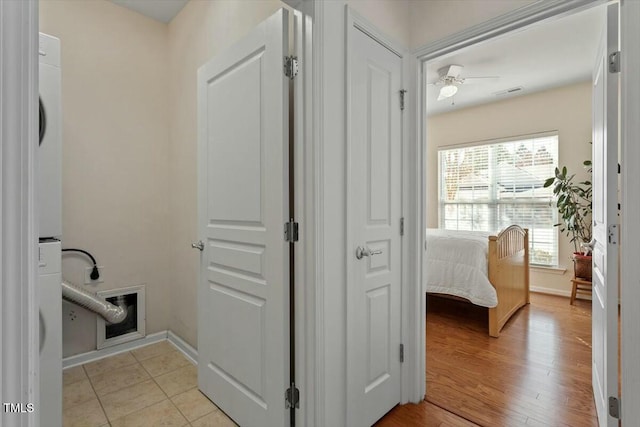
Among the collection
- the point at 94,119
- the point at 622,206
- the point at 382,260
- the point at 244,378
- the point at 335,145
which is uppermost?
the point at 94,119

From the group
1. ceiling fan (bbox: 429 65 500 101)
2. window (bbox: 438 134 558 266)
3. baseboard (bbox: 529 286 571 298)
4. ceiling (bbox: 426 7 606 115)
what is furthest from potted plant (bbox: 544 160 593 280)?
ceiling fan (bbox: 429 65 500 101)

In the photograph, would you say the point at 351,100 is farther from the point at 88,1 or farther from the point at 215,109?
the point at 88,1

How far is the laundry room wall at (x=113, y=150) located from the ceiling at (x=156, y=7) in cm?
6

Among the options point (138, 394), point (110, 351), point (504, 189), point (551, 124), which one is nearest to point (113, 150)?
point (110, 351)

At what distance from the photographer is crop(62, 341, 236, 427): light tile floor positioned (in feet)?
5.73

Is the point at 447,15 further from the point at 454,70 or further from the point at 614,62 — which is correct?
the point at 454,70

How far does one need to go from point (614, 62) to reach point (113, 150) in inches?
122

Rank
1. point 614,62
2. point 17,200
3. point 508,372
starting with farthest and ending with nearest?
point 508,372
point 614,62
point 17,200

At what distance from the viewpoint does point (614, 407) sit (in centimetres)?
137

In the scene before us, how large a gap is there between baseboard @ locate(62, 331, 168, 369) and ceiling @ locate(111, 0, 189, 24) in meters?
2.67

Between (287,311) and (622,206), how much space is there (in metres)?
1.42

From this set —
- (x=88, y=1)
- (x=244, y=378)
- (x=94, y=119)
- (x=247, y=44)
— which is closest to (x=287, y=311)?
(x=244, y=378)

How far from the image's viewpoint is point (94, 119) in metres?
2.42

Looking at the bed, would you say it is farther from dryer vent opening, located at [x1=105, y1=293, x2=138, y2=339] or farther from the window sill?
dryer vent opening, located at [x1=105, y1=293, x2=138, y2=339]
